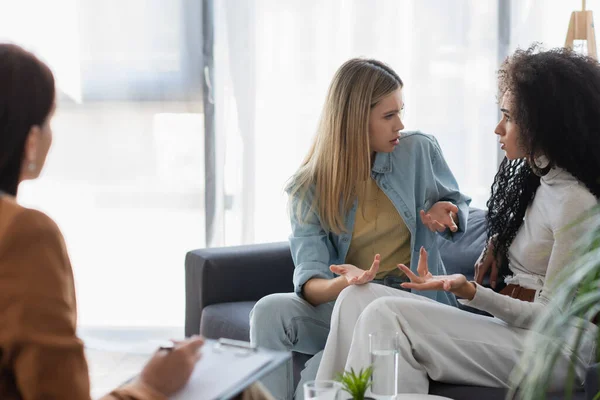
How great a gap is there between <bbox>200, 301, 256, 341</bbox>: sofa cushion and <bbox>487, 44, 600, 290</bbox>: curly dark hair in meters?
1.03

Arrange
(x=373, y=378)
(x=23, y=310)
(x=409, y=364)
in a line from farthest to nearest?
(x=409, y=364), (x=373, y=378), (x=23, y=310)

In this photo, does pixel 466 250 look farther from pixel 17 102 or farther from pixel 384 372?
pixel 17 102

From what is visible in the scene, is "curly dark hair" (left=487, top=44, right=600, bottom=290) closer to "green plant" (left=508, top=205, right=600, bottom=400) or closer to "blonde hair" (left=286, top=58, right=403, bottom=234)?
"blonde hair" (left=286, top=58, right=403, bottom=234)

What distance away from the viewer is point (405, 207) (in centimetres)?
259

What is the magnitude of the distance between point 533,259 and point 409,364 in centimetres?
48

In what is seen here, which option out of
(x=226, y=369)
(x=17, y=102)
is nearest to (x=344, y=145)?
(x=226, y=369)

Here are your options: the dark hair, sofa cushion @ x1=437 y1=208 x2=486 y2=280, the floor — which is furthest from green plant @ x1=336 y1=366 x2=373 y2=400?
the floor

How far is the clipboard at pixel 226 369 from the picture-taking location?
1.34 meters

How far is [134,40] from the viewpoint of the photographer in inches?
154

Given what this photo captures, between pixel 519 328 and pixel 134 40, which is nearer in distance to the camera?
pixel 519 328

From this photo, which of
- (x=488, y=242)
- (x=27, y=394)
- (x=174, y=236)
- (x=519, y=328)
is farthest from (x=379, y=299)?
(x=174, y=236)

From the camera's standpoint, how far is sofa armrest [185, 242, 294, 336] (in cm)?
300

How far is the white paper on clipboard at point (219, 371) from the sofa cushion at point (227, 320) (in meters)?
1.27

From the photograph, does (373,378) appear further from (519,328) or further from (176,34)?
(176,34)
